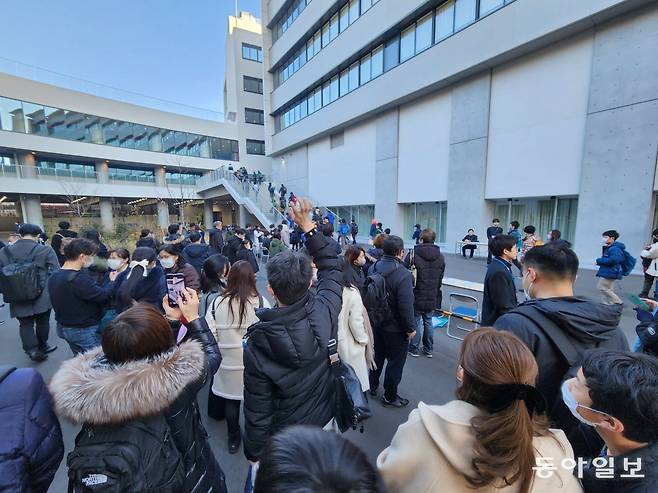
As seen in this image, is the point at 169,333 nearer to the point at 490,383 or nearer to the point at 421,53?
the point at 490,383

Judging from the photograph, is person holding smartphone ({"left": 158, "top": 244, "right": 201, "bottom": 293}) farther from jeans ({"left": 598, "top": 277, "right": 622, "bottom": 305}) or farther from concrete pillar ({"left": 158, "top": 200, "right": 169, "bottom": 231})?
concrete pillar ({"left": 158, "top": 200, "right": 169, "bottom": 231})

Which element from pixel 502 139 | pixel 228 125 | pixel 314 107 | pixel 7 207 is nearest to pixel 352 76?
pixel 314 107

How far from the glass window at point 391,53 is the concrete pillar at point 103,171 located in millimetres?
24902

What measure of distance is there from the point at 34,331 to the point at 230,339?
4.05 meters

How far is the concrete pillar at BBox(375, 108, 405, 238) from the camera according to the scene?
54.9ft

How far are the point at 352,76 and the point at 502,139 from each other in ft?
37.5

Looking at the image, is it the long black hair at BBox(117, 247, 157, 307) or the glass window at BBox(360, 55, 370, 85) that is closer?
the long black hair at BBox(117, 247, 157, 307)

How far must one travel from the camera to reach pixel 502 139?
39.3 feet

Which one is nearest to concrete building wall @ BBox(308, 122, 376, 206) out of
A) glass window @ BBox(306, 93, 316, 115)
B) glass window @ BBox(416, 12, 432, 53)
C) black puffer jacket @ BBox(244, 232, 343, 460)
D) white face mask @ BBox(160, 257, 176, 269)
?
glass window @ BBox(306, 93, 316, 115)

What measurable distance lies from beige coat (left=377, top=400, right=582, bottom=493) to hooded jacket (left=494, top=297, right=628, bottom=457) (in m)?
0.71

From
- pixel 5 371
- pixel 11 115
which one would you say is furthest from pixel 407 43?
pixel 11 115

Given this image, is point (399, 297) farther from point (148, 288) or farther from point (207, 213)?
point (207, 213)

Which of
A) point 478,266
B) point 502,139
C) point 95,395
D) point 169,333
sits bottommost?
point 478,266

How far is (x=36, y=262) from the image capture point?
13.5 feet
